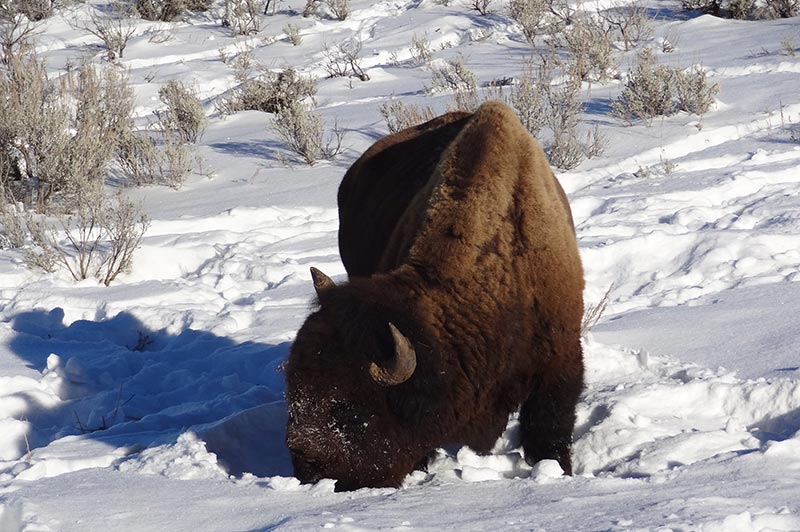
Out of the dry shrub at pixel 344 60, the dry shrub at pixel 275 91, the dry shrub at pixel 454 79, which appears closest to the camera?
the dry shrub at pixel 454 79

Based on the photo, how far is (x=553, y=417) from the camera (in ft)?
12.5

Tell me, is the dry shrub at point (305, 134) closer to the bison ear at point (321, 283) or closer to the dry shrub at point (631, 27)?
the dry shrub at point (631, 27)

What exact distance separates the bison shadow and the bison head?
34.3 inches

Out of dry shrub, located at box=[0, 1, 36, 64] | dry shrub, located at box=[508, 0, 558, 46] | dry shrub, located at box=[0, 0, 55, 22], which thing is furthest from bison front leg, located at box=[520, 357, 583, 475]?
dry shrub, located at box=[0, 0, 55, 22]

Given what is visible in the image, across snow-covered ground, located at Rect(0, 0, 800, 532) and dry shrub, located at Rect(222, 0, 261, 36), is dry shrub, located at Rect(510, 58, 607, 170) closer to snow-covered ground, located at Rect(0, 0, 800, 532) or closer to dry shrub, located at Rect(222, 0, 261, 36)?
snow-covered ground, located at Rect(0, 0, 800, 532)

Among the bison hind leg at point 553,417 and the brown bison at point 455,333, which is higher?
the brown bison at point 455,333

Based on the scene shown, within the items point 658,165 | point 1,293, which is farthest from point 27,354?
point 658,165

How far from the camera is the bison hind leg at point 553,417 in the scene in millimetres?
3799

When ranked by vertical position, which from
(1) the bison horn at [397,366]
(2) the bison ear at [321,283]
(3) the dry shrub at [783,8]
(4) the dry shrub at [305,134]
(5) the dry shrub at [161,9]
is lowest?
(4) the dry shrub at [305,134]

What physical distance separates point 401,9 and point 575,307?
60.5 ft

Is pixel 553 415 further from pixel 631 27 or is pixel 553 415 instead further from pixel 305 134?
pixel 631 27

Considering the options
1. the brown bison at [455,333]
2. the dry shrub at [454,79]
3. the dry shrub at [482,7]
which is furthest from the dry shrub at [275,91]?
the brown bison at [455,333]

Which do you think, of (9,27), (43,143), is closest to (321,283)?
(43,143)

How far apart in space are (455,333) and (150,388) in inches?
108
